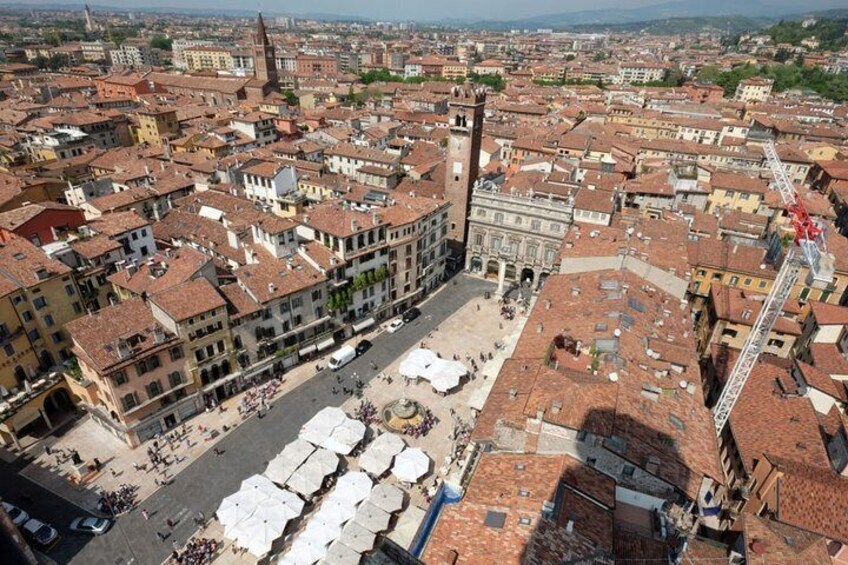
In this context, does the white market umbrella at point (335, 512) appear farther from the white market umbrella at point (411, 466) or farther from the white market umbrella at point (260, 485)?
the white market umbrella at point (411, 466)

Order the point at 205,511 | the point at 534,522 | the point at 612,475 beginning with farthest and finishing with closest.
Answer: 1. the point at 205,511
2. the point at 612,475
3. the point at 534,522

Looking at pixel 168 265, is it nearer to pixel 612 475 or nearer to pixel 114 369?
pixel 114 369

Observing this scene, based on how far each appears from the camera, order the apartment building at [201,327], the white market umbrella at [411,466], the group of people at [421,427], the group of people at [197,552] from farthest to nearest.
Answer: the group of people at [421,427] → the apartment building at [201,327] → the white market umbrella at [411,466] → the group of people at [197,552]

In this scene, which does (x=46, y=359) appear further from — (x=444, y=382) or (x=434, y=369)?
(x=444, y=382)

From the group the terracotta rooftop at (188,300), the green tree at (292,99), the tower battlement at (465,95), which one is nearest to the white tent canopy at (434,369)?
the terracotta rooftop at (188,300)

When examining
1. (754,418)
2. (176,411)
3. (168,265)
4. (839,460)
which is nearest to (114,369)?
(176,411)

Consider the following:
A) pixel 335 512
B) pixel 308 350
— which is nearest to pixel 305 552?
pixel 335 512
